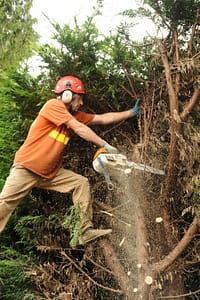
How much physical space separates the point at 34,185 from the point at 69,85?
1021 millimetres

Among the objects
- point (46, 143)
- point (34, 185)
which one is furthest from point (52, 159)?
point (34, 185)

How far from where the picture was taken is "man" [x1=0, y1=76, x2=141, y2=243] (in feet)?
16.6

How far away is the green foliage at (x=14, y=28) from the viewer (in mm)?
13625

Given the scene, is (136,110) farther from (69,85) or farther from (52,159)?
(52,159)

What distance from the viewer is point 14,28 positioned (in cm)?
1424

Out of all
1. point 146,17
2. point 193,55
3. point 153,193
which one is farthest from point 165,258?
point 146,17

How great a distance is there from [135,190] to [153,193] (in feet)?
0.56

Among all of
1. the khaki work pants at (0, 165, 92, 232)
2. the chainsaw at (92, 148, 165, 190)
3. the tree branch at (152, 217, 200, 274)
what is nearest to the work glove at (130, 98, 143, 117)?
the chainsaw at (92, 148, 165, 190)

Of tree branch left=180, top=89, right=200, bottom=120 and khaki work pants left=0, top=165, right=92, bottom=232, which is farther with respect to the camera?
khaki work pants left=0, top=165, right=92, bottom=232

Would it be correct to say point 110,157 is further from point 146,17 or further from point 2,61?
point 2,61

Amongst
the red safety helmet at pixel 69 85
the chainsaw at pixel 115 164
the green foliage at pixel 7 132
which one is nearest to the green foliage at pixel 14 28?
the green foliage at pixel 7 132

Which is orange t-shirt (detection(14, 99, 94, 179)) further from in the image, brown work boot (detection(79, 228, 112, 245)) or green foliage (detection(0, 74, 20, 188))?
green foliage (detection(0, 74, 20, 188))

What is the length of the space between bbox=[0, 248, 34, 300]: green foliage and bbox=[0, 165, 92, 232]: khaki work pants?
27.7 inches

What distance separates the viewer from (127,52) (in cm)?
530
